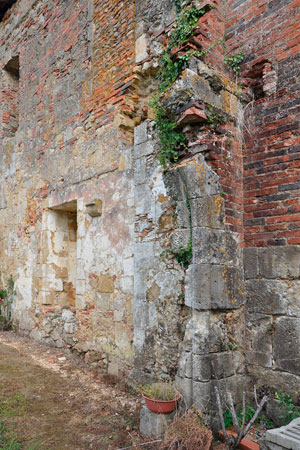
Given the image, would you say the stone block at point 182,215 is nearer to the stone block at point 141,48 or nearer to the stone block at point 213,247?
the stone block at point 213,247

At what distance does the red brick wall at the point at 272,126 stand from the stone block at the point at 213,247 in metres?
0.26

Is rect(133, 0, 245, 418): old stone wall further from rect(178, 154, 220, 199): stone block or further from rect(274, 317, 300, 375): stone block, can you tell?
rect(274, 317, 300, 375): stone block

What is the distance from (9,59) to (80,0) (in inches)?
137

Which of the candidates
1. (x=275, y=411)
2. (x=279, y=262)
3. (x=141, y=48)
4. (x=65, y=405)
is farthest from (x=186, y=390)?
(x=141, y=48)

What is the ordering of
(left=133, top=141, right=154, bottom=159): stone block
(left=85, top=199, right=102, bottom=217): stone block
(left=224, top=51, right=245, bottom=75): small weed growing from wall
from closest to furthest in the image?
(left=224, top=51, right=245, bottom=75): small weed growing from wall, (left=133, top=141, right=154, bottom=159): stone block, (left=85, top=199, right=102, bottom=217): stone block

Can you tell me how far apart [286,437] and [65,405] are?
2.48m

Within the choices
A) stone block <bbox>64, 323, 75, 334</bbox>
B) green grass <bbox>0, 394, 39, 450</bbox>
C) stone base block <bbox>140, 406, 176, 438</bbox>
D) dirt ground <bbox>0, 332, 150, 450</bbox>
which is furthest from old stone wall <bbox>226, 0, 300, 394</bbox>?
stone block <bbox>64, 323, 75, 334</bbox>

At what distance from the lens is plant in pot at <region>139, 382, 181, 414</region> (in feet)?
10.4

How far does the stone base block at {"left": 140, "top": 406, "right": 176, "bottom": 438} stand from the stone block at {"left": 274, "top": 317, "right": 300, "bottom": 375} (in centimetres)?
104

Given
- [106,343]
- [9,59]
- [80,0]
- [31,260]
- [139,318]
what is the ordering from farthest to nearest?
[9,59], [31,260], [80,0], [106,343], [139,318]

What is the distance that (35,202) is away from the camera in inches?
283

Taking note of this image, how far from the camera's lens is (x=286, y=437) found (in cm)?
238

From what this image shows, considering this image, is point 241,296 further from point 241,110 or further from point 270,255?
point 241,110

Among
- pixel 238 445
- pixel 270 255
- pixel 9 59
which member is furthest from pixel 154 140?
pixel 9 59
